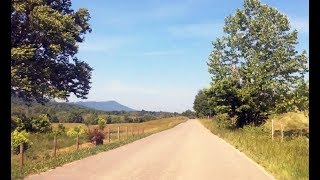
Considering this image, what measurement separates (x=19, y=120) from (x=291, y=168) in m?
26.7

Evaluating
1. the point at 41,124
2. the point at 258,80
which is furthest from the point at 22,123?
the point at 258,80

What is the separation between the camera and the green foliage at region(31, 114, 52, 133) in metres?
37.6

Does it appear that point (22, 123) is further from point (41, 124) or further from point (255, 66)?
point (255, 66)

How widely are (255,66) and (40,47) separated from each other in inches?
782

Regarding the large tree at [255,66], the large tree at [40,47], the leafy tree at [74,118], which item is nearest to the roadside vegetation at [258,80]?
the large tree at [255,66]

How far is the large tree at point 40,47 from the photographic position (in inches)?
1326

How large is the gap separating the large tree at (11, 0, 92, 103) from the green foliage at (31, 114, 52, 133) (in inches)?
60.4

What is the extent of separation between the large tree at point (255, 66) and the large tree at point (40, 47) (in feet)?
44.9

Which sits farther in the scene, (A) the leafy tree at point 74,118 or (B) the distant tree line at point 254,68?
(A) the leafy tree at point 74,118

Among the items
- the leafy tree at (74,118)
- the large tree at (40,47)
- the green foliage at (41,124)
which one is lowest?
the leafy tree at (74,118)

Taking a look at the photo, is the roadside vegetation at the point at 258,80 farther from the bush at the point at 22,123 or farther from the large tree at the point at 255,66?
the bush at the point at 22,123

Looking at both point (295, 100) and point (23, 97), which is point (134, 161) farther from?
point (23, 97)

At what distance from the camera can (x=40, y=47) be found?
37.5 m
